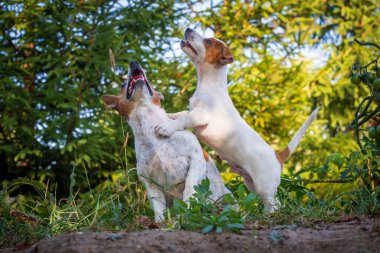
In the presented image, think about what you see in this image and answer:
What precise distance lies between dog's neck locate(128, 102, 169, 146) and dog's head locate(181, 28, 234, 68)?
1.71ft

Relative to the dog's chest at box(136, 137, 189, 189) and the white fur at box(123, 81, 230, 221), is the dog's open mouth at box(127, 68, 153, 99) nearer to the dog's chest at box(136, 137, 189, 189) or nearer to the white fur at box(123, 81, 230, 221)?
the white fur at box(123, 81, 230, 221)

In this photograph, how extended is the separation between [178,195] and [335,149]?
6703 mm

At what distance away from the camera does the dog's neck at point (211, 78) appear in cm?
406

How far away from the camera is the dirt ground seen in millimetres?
2506

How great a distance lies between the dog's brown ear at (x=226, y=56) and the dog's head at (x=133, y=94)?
1.71 feet

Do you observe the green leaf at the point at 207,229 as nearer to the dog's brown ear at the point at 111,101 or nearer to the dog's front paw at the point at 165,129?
the dog's front paw at the point at 165,129

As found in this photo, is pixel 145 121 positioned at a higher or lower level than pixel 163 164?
higher

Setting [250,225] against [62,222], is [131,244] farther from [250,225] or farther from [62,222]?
[62,222]

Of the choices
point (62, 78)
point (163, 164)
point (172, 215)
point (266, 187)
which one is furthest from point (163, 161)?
point (62, 78)

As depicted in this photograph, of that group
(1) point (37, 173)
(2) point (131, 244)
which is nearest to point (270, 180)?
(2) point (131, 244)

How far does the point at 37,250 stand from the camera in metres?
2.57

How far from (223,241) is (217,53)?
181cm

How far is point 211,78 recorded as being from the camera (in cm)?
409

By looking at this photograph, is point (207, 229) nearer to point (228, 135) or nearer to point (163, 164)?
point (163, 164)
